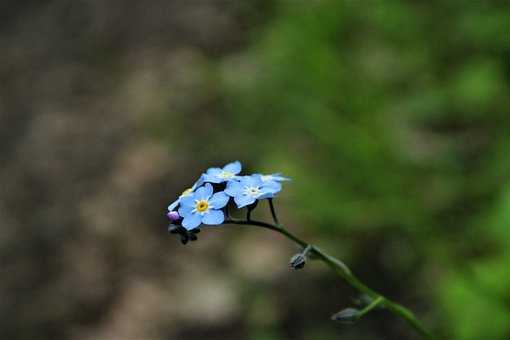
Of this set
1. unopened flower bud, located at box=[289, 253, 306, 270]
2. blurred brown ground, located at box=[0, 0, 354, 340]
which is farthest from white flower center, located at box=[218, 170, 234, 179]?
blurred brown ground, located at box=[0, 0, 354, 340]

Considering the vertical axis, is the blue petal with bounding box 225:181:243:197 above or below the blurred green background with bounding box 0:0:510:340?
below

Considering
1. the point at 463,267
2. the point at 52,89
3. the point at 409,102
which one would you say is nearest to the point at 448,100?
the point at 409,102

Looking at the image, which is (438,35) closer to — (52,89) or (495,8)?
(495,8)

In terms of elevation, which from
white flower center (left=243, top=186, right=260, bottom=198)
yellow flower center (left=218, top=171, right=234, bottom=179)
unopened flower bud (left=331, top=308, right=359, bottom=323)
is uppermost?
yellow flower center (left=218, top=171, right=234, bottom=179)

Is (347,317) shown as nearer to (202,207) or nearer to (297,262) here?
(297,262)

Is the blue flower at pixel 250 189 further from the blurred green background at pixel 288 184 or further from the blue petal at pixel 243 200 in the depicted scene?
the blurred green background at pixel 288 184

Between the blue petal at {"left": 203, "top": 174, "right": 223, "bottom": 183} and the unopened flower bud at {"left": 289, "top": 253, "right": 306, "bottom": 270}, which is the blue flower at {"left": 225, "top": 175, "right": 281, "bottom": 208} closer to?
the blue petal at {"left": 203, "top": 174, "right": 223, "bottom": 183}

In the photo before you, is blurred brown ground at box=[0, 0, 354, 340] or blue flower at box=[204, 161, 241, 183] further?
blurred brown ground at box=[0, 0, 354, 340]

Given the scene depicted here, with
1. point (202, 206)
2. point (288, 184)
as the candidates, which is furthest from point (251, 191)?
point (288, 184)
